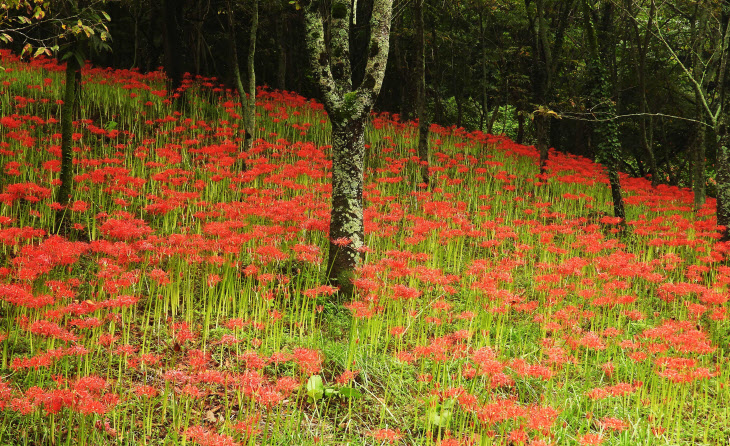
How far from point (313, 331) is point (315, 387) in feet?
3.49

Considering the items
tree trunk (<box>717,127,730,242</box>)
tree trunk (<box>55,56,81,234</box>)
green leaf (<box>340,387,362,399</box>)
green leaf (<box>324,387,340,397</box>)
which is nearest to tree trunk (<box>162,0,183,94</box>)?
tree trunk (<box>55,56,81,234</box>)

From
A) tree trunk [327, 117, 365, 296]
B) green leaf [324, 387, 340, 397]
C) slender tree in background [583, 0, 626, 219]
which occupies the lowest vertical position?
green leaf [324, 387, 340, 397]

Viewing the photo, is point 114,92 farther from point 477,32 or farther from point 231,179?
point 477,32

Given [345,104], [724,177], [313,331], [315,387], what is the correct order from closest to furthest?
1. [315,387]
2. [313,331]
3. [345,104]
4. [724,177]

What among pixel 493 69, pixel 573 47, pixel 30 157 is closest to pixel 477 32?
pixel 493 69

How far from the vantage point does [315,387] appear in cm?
507

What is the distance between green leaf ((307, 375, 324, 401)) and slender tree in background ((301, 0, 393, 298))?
2.05 meters

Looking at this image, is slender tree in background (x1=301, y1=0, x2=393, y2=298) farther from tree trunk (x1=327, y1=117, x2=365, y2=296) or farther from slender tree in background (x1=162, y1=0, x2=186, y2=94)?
slender tree in background (x1=162, y1=0, x2=186, y2=94)

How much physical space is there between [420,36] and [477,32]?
993 centimetres

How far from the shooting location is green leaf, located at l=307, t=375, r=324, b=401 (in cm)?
499

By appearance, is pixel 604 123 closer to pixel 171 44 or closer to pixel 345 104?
pixel 345 104

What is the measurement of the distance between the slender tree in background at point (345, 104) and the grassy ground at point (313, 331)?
1.04ft

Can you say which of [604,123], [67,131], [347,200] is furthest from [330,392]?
[604,123]

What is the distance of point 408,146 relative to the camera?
50.4ft
